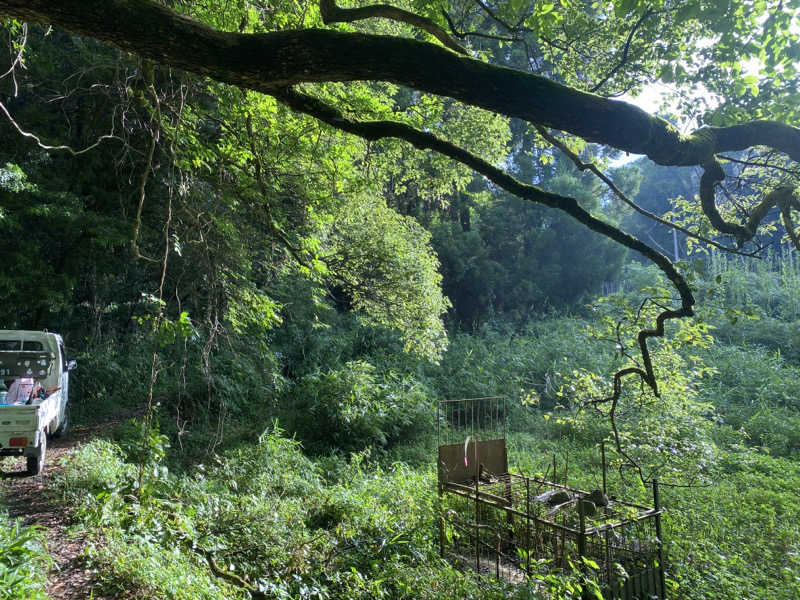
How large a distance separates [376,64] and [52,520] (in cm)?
552

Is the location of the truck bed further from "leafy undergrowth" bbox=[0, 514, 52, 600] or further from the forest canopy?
the forest canopy

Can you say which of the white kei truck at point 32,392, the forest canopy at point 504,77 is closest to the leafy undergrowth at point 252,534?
the white kei truck at point 32,392

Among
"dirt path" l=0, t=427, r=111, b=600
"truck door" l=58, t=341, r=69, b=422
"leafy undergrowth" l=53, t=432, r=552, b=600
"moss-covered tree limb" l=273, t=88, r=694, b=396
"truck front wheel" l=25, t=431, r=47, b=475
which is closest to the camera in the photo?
"moss-covered tree limb" l=273, t=88, r=694, b=396

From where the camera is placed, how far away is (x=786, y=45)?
360cm

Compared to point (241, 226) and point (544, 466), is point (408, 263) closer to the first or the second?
point (241, 226)

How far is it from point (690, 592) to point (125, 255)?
10490 mm

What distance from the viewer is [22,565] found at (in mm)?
3725

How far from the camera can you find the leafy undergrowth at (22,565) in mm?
3326

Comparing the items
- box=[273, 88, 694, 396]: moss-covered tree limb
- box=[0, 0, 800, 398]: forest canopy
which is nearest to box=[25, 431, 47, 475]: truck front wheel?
box=[0, 0, 800, 398]: forest canopy

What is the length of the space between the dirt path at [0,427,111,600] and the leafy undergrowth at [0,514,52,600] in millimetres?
175

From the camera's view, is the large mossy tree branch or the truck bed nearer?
the large mossy tree branch

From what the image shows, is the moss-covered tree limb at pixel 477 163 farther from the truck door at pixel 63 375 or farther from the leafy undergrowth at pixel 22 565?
the truck door at pixel 63 375

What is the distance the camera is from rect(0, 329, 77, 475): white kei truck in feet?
21.5

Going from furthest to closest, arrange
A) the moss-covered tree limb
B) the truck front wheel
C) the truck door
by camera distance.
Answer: the truck door < the truck front wheel < the moss-covered tree limb
